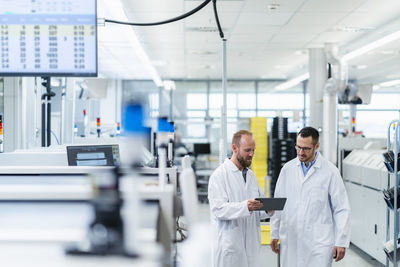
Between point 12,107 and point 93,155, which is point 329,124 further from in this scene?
point 93,155

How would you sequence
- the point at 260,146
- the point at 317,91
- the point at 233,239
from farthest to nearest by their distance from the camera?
the point at 260,146 → the point at 317,91 → the point at 233,239

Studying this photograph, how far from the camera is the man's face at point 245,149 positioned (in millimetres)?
2627

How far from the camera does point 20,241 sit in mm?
949

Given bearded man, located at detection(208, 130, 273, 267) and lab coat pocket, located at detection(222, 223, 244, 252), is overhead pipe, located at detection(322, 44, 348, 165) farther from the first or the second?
lab coat pocket, located at detection(222, 223, 244, 252)

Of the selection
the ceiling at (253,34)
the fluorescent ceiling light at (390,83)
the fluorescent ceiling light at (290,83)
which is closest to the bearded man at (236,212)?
the ceiling at (253,34)

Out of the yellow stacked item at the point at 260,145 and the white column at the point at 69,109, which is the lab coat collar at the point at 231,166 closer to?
the white column at the point at 69,109

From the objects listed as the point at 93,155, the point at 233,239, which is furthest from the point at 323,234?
the point at 93,155

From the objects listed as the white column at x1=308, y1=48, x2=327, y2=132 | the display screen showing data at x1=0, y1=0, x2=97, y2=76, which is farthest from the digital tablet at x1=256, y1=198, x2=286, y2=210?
the white column at x1=308, y1=48, x2=327, y2=132

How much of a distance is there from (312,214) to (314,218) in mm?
27

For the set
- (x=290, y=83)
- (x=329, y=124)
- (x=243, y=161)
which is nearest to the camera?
(x=243, y=161)

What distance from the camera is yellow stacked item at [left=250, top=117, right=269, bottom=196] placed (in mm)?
7688

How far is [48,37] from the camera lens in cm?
186

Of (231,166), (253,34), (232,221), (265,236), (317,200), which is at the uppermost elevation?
(253,34)

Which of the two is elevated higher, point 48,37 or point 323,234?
point 48,37
